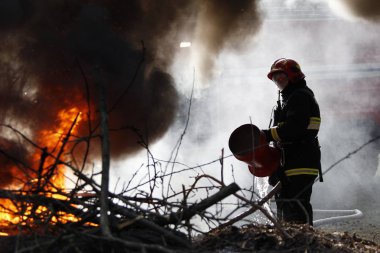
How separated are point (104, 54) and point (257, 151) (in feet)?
7.65

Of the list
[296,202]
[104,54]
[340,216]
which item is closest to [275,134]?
[296,202]

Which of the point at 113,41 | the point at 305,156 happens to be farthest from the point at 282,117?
the point at 113,41

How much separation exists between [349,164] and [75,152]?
216 inches

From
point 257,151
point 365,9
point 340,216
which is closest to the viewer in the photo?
point 257,151

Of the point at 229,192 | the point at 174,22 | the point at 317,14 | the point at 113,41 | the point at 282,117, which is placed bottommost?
the point at 229,192

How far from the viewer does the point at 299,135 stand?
4473 millimetres

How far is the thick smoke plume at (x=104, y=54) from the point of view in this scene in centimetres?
511

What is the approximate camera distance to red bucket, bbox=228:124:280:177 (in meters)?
4.47

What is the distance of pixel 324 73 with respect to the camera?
30.3 ft

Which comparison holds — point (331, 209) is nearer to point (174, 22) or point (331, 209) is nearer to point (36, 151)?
point (174, 22)

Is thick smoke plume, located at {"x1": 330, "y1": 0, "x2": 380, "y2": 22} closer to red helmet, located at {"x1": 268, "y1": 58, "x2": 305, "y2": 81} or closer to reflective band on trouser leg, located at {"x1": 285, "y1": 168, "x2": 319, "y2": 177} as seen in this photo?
red helmet, located at {"x1": 268, "y1": 58, "x2": 305, "y2": 81}

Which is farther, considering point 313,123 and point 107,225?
point 313,123

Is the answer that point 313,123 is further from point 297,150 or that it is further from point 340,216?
point 340,216

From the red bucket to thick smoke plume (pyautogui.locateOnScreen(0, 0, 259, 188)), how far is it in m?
0.93
